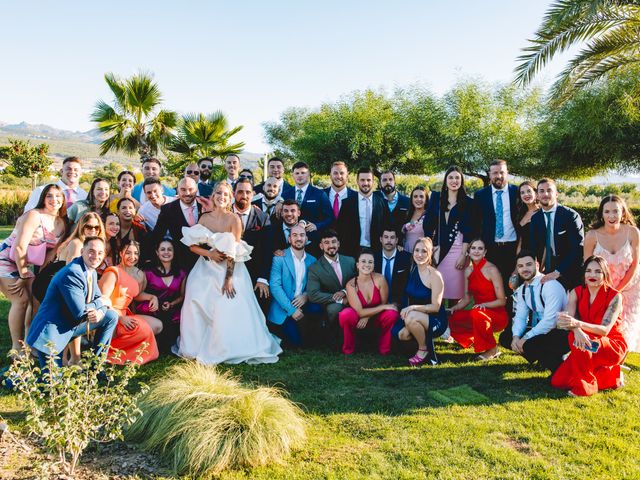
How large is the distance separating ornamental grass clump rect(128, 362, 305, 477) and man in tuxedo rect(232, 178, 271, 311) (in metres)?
2.78

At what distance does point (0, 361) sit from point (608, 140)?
56.2ft

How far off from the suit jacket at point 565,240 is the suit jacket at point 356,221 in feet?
6.79

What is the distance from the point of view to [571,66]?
10.9 meters

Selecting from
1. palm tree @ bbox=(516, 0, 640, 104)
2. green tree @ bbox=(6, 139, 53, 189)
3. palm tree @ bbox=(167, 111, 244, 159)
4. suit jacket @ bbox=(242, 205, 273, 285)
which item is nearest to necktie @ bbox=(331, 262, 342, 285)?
suit jacket @ bbox=(242, 205, 273, 285)

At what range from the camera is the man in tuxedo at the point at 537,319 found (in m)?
5.48

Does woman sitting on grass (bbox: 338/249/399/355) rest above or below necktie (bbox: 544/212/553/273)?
below

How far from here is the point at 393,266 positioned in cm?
681

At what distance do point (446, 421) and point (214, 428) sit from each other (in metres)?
1.99

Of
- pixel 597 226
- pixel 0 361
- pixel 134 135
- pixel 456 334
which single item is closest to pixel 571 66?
pixel 597 226

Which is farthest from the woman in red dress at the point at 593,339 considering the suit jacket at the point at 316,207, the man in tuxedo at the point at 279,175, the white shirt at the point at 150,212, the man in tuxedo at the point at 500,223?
the white shirt at the point at 150,212

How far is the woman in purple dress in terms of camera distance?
6383 millimetres

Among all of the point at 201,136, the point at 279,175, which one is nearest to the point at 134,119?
the point at 201,136

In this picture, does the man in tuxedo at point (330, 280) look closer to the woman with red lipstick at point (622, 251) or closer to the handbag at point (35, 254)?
the woman with red lipstick at point (622, 251)

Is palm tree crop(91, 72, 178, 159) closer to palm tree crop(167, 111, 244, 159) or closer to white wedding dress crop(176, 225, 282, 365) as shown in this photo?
palm tree crop(167, 111, 244, 159)
